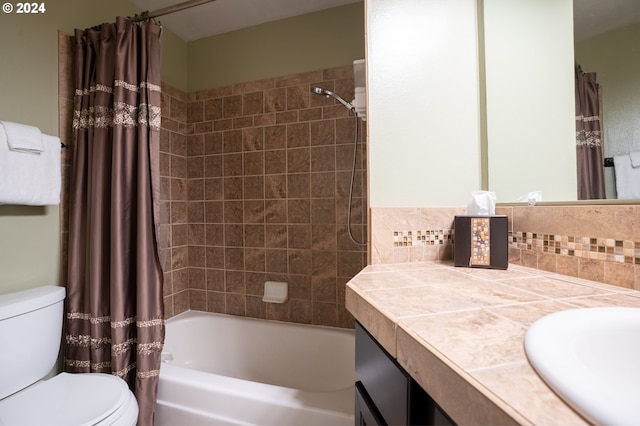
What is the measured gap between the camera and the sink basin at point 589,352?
10.5 inches

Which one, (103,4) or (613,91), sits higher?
(103,4)

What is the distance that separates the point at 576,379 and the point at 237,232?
1905 millimetres

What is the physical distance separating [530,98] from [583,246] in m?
0.53

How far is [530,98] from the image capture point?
3.07 feet

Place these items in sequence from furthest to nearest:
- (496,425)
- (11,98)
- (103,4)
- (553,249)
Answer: (103,4)
(11,98)
(553,249)
(496,425)

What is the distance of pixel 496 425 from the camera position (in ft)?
0.81

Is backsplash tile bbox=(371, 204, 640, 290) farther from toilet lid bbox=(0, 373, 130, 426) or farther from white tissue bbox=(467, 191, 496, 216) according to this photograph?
toilet lid bbox=(0, 373, 130, 426)

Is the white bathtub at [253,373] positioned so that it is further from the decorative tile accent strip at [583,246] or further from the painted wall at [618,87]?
the painted wall at [618,87]

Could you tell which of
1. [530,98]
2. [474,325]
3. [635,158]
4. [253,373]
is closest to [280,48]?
[530,98]

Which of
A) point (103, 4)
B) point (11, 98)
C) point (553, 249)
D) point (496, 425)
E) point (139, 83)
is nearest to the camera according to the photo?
point (496, 425)

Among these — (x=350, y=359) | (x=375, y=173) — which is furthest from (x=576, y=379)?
(x=350, y=359)

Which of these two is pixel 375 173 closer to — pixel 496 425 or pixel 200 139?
pixel 496 425

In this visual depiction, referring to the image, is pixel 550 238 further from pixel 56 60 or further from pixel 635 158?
pixel 56 60

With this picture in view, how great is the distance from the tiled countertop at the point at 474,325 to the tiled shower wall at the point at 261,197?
1.02 meters
